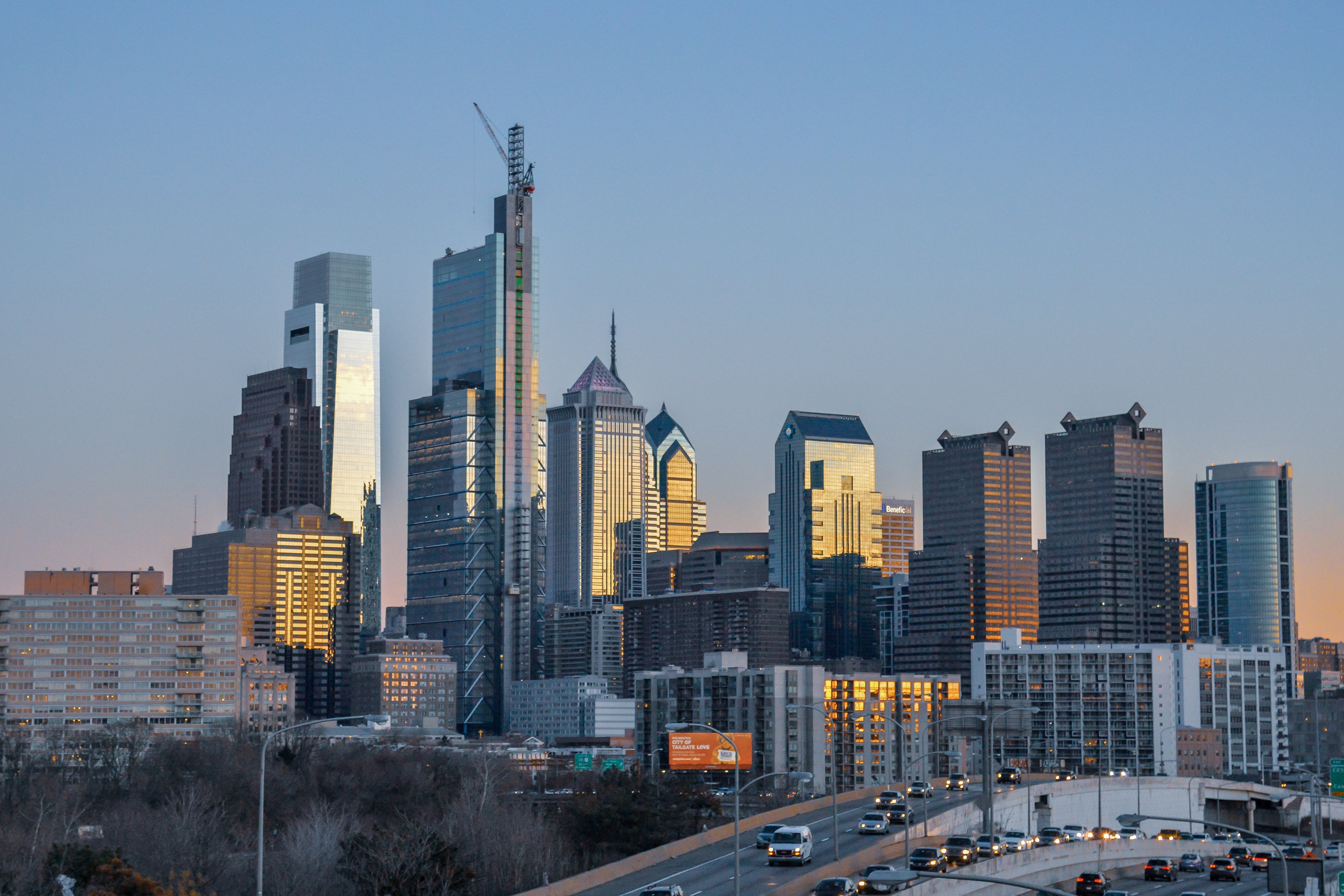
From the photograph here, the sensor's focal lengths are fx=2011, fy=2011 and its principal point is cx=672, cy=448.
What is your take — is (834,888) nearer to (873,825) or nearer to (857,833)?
(873,825)

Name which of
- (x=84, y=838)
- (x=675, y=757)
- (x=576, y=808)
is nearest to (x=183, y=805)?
(x=84, y=838)

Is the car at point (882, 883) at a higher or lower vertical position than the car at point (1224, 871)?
higher

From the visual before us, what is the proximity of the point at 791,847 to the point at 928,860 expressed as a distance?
8.89 meters

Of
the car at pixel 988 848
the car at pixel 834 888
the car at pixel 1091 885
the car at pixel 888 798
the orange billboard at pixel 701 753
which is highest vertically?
the orange billboard at pixel 701 753

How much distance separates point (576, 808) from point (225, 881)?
43540mm

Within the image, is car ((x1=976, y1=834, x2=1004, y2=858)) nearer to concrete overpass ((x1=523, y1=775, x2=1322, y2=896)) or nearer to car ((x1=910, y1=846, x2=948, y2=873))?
concrete overpass ((x1=523, y1=775, x2=1322, y2=896))

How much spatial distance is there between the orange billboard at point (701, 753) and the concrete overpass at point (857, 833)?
14050mm

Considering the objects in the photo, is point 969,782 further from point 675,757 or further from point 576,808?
point 576,808

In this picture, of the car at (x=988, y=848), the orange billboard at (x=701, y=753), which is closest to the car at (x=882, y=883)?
the car at (x=988, y=848)

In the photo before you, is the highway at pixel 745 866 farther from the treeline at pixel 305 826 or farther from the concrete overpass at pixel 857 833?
the treeline at pixel 305 826

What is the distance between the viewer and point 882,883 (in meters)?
99.4

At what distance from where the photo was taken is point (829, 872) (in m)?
105

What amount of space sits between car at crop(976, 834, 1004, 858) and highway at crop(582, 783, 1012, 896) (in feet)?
13.6

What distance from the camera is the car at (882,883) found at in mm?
98188
